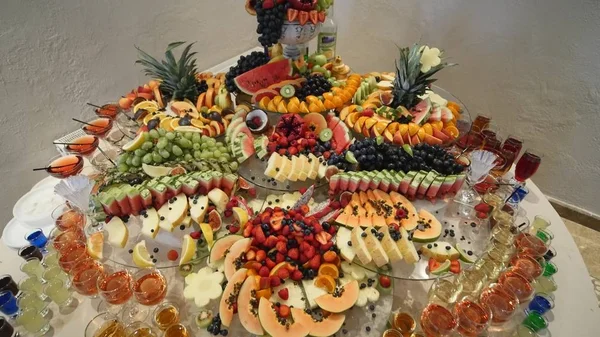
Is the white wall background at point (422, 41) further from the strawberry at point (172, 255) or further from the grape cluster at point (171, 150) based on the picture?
the strawberry at point (172, 255)

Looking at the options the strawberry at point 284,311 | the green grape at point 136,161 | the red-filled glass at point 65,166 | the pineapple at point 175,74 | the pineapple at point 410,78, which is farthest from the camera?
the pineapple at point 175,74

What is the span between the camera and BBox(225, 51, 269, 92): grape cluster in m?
2.42

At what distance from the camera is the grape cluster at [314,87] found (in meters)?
2.35

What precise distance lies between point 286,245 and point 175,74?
1.55 meters

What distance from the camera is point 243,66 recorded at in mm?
2494

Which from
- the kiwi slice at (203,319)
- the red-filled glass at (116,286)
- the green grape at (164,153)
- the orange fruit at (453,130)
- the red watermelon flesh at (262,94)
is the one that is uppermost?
the red watermelon flesh at (262,94)

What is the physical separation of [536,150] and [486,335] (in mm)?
2212

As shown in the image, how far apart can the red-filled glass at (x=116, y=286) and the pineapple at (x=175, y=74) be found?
137 cm

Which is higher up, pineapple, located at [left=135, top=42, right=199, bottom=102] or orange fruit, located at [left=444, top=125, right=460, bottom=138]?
pineapple, located at [left=135, top=42, right=199, bottom=102]

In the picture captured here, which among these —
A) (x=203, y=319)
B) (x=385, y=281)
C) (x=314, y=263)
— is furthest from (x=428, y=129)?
(x=203, y=319)

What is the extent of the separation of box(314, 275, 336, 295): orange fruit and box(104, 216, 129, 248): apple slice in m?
0.85

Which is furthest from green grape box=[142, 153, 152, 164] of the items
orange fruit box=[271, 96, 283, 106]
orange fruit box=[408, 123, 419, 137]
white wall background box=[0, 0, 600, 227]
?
orange fruit box=[408, 123, 419, 137]

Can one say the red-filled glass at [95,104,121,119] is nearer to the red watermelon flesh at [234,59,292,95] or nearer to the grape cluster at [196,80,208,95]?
the grape cluster at [196,80,208,95]

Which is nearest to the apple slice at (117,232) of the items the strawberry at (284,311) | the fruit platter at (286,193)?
the fruit platter at (286,193)
